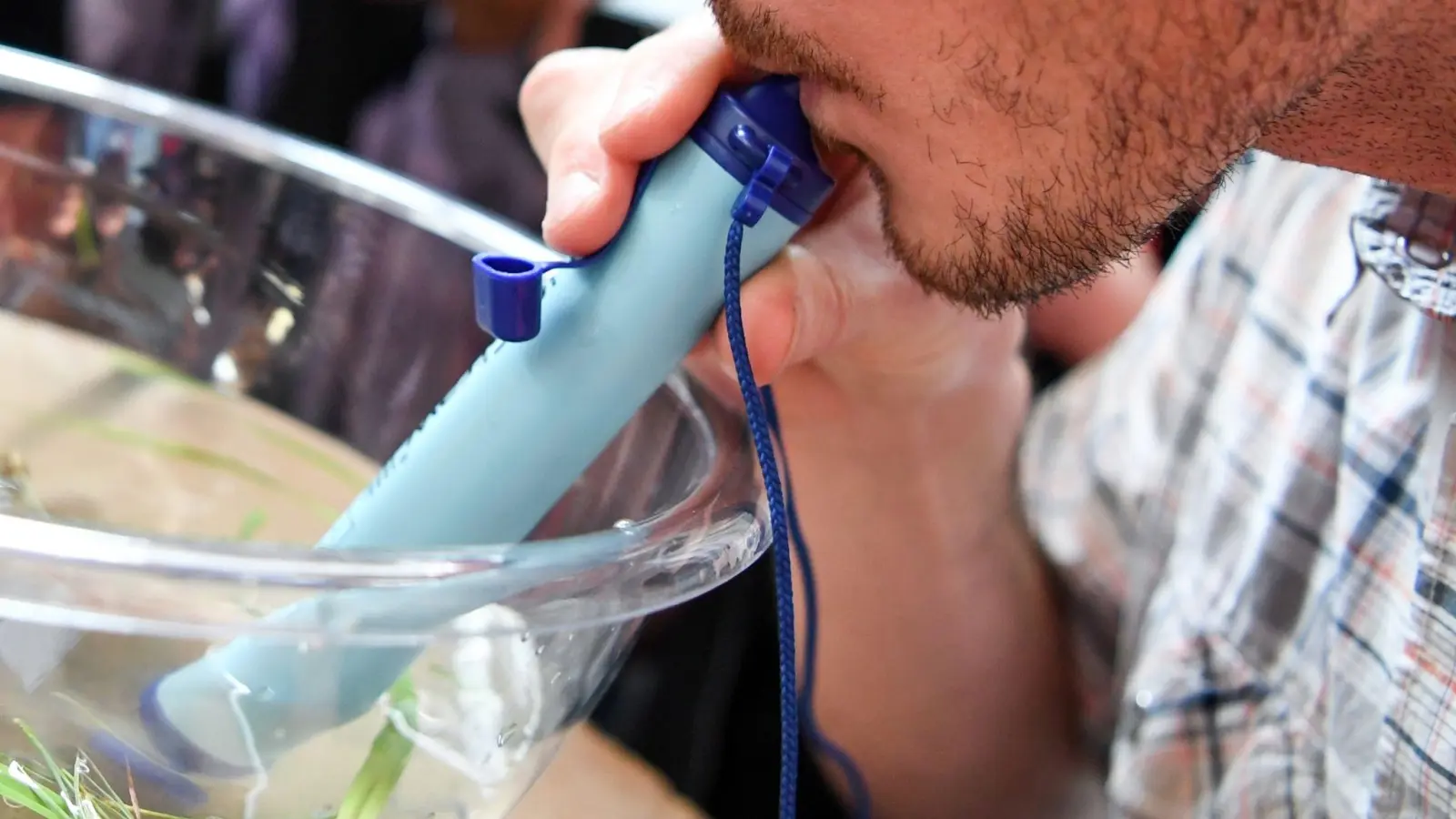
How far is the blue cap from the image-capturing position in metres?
0.37

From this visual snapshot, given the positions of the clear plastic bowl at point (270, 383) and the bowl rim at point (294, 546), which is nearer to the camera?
the bowl rim at point (294, 546)

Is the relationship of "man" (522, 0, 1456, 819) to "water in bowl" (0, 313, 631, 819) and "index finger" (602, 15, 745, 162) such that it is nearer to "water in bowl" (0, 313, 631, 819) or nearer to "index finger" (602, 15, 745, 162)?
"index finger" (602, 15, 745, 162)

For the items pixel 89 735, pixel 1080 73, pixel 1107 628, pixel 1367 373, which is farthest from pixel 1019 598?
pixel 89 735

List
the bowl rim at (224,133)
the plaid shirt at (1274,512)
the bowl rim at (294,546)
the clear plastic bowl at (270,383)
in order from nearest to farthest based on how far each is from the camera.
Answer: the bowl rim at (294,546) → the clear plastic bowl at (270,383) → the plaid shirt at (1274,512) → the bowl rim at (224,133)

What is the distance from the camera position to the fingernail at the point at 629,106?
1.26ft

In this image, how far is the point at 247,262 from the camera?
58 centimetres

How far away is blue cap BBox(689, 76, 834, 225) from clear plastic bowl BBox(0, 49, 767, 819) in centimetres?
9

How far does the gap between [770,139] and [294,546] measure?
0.62ft

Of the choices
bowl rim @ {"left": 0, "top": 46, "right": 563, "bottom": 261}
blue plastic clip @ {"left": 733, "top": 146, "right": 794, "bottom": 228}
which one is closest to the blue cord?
blue plastic clip @ {"left": 733, "top": 146, "right": 794, "bottom": 228}

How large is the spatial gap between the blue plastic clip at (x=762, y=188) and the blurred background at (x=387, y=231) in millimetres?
163

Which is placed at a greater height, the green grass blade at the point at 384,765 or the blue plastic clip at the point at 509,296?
the blue plastic clip at the point at 509,296

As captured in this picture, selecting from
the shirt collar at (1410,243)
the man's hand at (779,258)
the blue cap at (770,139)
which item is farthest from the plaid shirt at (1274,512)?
the blue cap at (770,139)

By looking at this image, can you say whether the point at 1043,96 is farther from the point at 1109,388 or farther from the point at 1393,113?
the point at 1109,388

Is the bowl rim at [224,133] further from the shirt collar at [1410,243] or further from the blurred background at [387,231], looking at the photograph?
the shirt collar at [1410,243]
